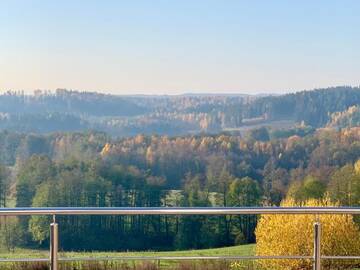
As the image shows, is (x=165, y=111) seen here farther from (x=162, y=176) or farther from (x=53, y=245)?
(x=53, y=245)

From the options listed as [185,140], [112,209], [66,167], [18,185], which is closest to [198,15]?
[185,140]

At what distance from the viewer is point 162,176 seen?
1708 inches

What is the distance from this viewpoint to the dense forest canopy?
27.6 m

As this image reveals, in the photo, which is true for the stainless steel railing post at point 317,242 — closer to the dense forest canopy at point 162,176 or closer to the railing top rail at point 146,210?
the railing top rail at point 146,210

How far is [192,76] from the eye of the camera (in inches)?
3287

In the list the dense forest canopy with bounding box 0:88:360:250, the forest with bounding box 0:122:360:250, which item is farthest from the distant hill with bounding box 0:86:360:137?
the forest with bounding box 0:122:360:250

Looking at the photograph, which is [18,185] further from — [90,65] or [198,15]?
[90,65]

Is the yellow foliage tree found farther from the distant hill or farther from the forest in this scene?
the distant hill

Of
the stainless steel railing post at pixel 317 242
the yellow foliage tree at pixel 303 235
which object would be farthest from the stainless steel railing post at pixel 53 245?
the yellow foliage tree at pixel 303 235

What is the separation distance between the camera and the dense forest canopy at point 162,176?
27562 mm

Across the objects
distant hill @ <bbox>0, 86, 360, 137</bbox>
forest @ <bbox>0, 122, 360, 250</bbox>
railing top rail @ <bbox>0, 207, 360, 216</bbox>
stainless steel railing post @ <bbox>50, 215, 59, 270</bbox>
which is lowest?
forest @ <bbox>0, 122, 360, 250</bbox>

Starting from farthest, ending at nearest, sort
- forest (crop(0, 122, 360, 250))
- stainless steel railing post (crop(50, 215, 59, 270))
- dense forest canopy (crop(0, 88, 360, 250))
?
forest (crop(0, 122, 360, 250)), dense forest canopy (crop(0, 88, 360, 250)), stainless steel railing post (crop(50, 215, 59, 270))

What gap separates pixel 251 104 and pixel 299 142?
89.3ft

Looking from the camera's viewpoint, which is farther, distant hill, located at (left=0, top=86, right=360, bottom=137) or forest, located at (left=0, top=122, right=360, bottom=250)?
distant hill, located at (left=0, top=86, right=360, bottom=137)
